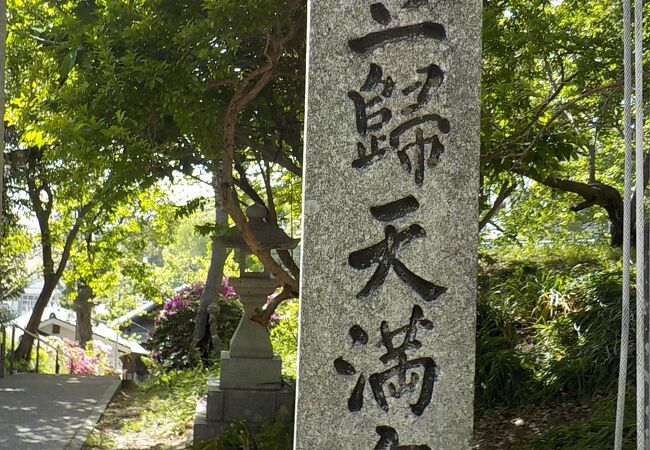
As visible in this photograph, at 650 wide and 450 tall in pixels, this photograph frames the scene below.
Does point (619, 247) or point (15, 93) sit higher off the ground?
point (15, 93)

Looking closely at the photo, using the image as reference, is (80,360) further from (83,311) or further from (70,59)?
(70,59)

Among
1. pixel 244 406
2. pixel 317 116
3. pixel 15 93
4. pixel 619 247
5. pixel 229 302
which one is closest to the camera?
pixel 317 116

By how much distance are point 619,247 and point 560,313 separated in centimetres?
132

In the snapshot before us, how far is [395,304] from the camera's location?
2.98 meters

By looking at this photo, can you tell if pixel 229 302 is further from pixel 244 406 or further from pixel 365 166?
pixel 365 166

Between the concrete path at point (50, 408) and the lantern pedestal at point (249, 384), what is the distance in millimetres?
1160

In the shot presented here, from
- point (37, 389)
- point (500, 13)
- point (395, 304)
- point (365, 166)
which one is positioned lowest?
point (37, 389)

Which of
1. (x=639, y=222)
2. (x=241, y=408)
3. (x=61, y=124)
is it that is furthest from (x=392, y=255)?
(x=241, y=408)

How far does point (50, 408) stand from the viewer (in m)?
8.64

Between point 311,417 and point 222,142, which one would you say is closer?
point 311,417

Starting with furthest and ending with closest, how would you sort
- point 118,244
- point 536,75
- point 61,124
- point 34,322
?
point 118,244
point 34,322
point 536,75
point 61,124

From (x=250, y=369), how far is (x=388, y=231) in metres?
4.69

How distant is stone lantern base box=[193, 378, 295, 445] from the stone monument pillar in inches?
171

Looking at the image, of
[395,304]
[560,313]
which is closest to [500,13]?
[560,313]
